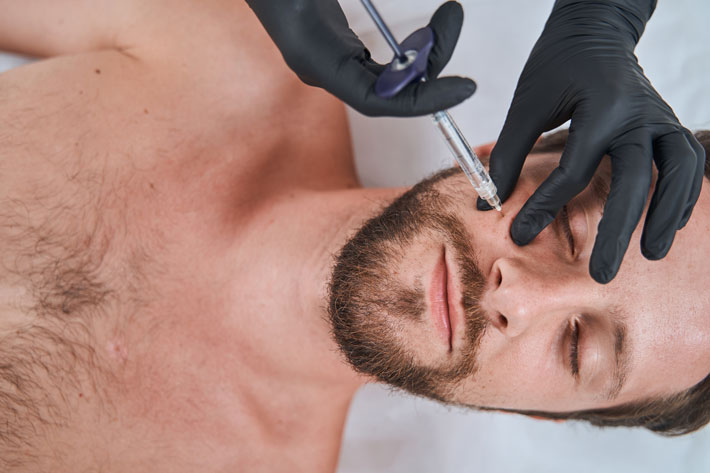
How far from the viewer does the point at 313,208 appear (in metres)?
1.39

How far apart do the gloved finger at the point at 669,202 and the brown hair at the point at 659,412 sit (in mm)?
269

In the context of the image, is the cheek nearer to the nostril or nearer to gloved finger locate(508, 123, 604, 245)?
the nostril

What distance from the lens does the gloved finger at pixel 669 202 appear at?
949 mm

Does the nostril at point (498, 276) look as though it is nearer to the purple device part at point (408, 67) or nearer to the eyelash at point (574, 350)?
the eyelash at point (574, 350)

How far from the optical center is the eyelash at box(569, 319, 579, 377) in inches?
42.0

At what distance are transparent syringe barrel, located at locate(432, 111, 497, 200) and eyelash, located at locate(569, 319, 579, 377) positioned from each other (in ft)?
1.03

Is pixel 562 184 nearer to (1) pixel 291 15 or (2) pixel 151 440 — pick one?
(1) pixel 291 15

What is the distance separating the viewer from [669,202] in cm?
96

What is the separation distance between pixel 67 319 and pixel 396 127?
116cm

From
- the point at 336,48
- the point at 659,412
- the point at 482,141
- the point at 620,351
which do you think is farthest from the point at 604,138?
the point at 482,141

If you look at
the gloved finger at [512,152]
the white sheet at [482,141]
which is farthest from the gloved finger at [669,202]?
the white sheet at [482,141]

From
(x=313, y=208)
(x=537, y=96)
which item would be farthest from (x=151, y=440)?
(x=537, y=96)

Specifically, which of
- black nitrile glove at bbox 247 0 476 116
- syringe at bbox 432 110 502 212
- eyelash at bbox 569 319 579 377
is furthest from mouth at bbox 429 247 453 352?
black nitrile glove at bbox 247 0 476 116

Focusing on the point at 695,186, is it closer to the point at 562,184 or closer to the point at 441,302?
the point at 562,184
